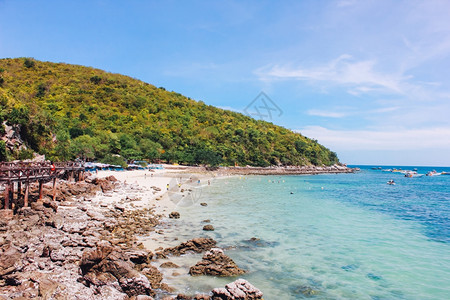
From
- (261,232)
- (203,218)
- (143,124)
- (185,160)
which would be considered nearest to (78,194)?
(203,218)

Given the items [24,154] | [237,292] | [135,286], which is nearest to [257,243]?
[237,292]

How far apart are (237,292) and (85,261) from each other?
198 inches

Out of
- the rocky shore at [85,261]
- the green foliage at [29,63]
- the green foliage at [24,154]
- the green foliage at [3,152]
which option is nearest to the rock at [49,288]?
the rocky shore at [85,261]

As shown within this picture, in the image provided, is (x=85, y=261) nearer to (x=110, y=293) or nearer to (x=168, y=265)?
(x=110, y=293)

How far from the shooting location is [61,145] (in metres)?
45.0

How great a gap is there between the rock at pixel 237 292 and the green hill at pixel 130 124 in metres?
40.2

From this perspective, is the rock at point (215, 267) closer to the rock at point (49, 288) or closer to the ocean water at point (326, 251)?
the ocean water at point (326, 251)

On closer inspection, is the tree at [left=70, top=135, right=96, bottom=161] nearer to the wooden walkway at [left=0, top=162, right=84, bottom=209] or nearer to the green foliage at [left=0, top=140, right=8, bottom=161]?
the green foliage at [left=0, top=140, right=8, bottom=161]

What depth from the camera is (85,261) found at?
8891 mm

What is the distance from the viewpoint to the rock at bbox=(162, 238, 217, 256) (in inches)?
508

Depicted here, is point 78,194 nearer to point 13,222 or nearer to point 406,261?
point 13,222

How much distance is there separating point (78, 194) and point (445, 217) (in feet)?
112

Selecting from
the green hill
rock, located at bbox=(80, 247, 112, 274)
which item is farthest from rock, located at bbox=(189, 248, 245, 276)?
the green hill

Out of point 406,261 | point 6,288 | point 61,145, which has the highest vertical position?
point 61,145
